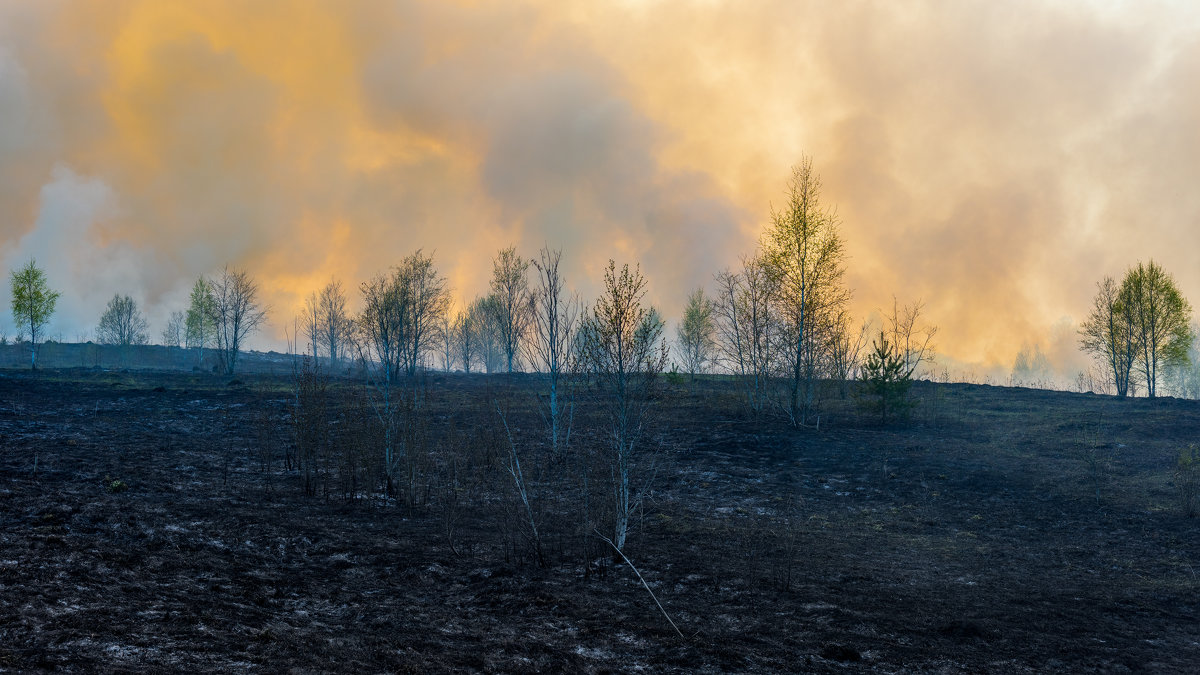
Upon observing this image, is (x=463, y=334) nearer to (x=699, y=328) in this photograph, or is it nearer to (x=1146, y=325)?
(x=699, y=328)

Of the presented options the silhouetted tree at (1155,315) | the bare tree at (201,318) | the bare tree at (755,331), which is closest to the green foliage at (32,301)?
the bare tree at (201,318)

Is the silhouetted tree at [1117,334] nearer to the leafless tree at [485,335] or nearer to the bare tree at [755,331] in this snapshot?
the bare tree at [755,331]

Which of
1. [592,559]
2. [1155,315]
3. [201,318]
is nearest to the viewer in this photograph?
[592,559]

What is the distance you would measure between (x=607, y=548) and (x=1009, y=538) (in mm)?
10706

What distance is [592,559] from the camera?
13.3m

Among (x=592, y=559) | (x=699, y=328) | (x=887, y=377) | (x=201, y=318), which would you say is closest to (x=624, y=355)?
(x=592, y=559)

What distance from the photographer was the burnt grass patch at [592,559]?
7887mm

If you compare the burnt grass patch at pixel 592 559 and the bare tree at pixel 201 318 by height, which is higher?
the bare tree at pixel 201 318

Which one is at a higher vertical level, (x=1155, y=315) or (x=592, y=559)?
(x=1155, y=315)

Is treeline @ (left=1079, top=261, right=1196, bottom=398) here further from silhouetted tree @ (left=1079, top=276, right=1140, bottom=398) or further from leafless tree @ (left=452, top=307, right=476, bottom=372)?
leafless tree @ (left=452, top=307, right=476, bottom=372)

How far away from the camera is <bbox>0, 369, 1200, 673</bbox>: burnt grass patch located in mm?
7887

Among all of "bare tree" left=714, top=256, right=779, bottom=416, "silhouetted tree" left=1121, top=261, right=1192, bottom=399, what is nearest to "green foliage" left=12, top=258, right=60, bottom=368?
"bare tree" left=714, top=256, right=779, bottom=416

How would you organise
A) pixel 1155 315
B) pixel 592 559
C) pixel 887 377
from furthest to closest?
pixel 1155 315, pixel 887 377, pixel 592 559

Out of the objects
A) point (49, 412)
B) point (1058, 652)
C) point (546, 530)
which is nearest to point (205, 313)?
point (49, 412)
